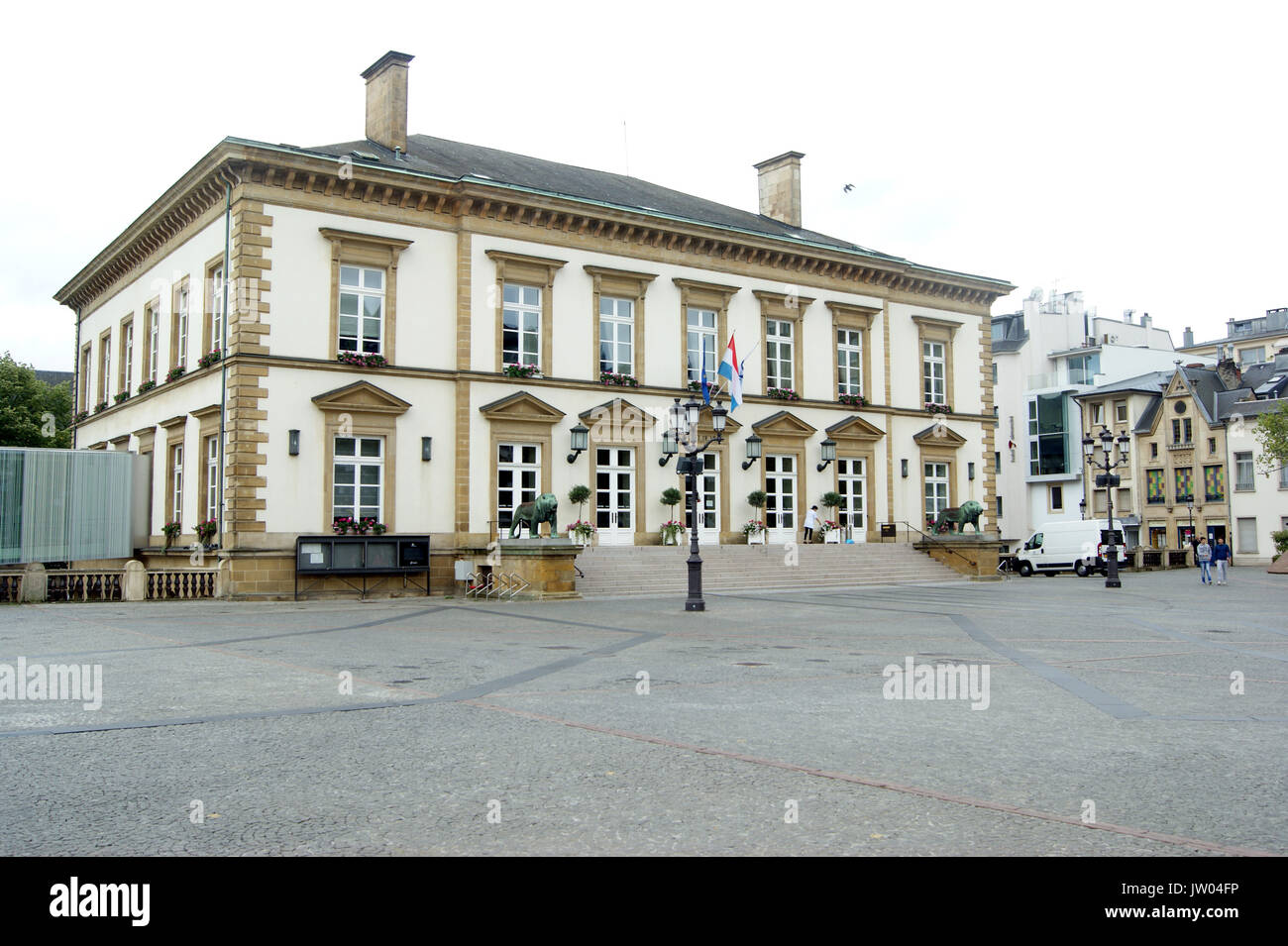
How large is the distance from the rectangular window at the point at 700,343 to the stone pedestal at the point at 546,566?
10342 millimetres

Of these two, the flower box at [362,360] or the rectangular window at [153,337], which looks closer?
the flower box at [362,360]

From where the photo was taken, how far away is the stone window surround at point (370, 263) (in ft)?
92.2

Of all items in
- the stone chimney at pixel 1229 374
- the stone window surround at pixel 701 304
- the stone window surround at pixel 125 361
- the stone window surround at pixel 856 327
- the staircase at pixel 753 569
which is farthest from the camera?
the stone chimney at pixel 1229 374

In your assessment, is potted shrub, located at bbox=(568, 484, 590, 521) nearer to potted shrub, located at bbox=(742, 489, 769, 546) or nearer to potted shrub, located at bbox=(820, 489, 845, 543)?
potted shrub, located at bbox=(742, 489, 769, 546)

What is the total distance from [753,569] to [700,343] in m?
7.92

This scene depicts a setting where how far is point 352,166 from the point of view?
90.7 feet

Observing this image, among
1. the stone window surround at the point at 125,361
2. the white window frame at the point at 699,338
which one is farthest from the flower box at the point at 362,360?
the stone window surround at the point at 125,361

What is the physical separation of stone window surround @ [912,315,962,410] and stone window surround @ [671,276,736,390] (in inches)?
313

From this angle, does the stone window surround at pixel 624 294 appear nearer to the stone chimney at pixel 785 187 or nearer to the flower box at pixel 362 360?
the flower box at pixel 362 360

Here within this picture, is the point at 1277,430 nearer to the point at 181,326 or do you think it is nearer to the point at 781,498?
the point at 781,498

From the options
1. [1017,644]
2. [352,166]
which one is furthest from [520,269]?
[1017,644]

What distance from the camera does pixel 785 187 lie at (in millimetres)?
43062

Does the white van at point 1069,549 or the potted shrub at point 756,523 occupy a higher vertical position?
the potted shrub at point 756,523

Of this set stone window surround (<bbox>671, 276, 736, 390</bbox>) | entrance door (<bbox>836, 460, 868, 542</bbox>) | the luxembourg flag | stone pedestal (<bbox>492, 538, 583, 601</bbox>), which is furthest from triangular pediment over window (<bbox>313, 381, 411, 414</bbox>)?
entrance door (<bbox>836, 460, 868, 542</bbox>)
